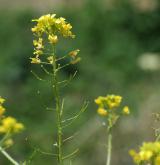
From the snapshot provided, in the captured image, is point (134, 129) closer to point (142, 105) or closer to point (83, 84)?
point (142, 105)

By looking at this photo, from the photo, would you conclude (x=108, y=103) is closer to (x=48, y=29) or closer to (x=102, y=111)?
(x=102, y=111)

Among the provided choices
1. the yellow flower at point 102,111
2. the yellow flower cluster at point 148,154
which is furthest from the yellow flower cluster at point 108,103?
the yellow flower cluster at point 148,154

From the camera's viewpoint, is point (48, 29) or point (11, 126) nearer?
point (11, 126)

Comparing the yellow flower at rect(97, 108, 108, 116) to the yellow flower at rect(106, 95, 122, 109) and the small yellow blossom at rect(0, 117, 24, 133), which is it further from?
the small yellow blossom at rect(0, 117, 24, 133)

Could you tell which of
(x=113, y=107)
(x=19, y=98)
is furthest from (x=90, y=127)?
(x=113, y=107)

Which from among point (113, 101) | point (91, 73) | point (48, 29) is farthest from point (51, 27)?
point (91, 73)

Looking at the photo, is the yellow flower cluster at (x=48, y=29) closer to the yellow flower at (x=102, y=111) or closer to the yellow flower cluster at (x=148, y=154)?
the yellow flower at (x=102, y=111)
